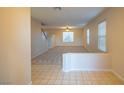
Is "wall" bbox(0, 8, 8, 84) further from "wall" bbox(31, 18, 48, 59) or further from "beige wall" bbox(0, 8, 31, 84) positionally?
"wall" bbox(31, 18, 48, 59)

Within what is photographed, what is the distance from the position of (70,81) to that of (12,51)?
69.4 inches

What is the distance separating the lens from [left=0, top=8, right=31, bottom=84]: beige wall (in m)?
2.85

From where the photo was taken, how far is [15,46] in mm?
3125

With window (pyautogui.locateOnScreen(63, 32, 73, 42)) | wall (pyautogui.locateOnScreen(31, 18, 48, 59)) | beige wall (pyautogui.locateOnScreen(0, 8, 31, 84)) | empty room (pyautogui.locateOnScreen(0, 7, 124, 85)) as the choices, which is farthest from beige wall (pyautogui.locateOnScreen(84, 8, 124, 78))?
window (pyautogui.locateOnScreen(63, 32, 73, 42))

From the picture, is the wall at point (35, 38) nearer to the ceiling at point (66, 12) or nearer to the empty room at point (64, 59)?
the ceiling at point (66, 12)

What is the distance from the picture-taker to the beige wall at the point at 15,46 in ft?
9.34

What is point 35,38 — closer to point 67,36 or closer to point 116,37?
point 116,37

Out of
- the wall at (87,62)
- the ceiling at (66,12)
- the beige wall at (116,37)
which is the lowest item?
the wall at (87,62)

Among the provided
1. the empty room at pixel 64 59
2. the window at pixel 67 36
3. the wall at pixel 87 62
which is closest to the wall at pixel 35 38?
the wall at pixel 87 62

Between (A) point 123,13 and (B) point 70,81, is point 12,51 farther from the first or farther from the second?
(A) point 123,13
